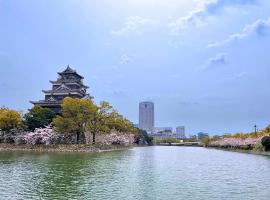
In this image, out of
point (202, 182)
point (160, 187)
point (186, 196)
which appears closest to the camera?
point (186, 196)

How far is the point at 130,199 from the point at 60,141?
188ft

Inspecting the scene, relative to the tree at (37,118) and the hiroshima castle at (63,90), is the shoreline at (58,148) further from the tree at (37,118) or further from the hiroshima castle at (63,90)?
the hiroshima castle at (63,90)

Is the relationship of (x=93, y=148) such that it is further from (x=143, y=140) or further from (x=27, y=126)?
(x=143, y=140)

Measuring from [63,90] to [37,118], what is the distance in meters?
→ 16.2

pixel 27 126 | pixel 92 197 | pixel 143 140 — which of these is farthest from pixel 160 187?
pixel 143 140

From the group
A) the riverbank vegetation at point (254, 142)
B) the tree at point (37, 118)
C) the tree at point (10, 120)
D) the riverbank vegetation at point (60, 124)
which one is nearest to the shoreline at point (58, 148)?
the riverbank vegetation at point (60, 124)

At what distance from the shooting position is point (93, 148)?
68.6 meters

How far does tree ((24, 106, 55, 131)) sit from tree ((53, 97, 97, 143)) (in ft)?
23.2

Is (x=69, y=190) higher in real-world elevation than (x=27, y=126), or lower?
lower

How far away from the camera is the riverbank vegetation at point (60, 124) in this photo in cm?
6975

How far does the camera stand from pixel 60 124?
225 ft

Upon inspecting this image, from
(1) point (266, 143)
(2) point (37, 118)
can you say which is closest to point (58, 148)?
(2) point (37, 118)

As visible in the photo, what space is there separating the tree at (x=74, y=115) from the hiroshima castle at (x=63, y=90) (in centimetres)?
1627

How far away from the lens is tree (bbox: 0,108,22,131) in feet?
241
